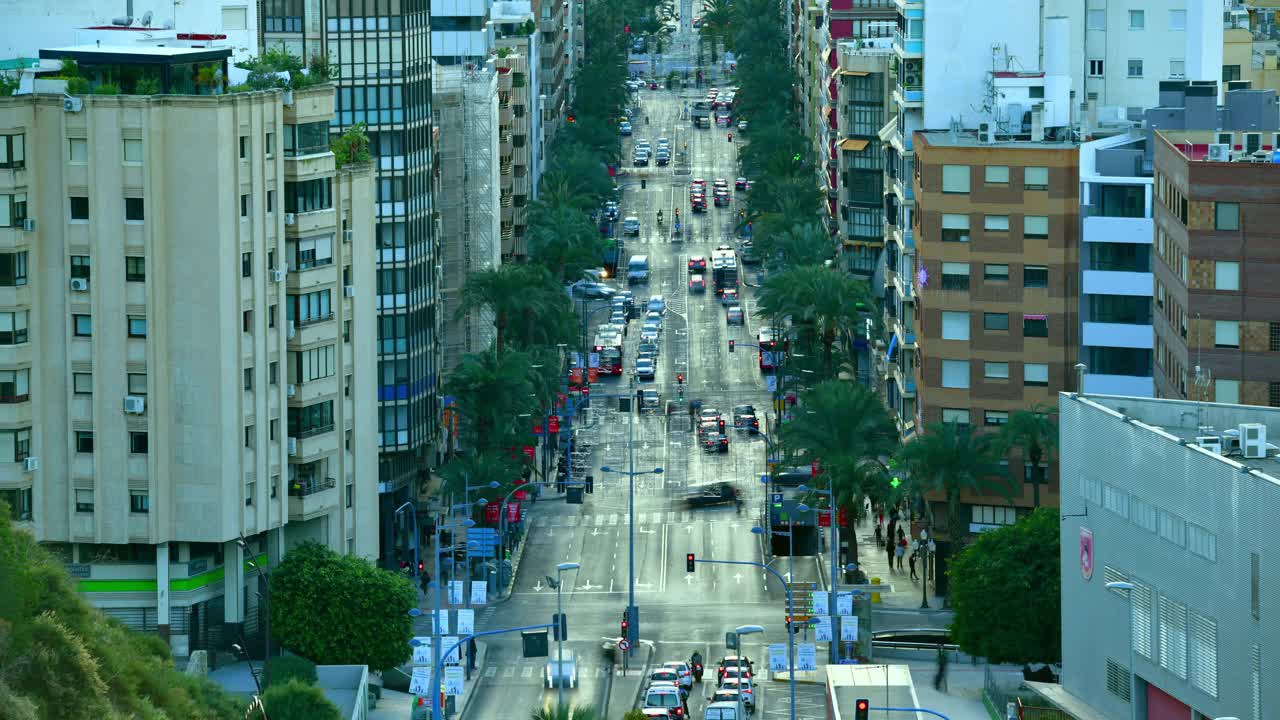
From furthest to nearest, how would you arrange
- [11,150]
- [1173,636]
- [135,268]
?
[135,268] → [11,150] → [1173,636]

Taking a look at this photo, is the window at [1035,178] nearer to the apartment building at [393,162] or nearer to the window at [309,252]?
the apartment building at [393,162]

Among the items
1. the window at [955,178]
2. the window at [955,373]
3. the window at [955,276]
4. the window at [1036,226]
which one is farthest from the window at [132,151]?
the window at [1036,226]

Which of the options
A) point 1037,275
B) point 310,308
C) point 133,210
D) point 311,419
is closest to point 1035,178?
point 1037,275

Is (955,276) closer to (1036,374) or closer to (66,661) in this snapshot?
(1036,374)

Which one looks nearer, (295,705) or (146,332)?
(295,705)

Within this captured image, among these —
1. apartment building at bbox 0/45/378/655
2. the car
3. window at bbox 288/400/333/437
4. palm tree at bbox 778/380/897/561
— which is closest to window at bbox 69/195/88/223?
apartment building at bbox 0/45/378/655

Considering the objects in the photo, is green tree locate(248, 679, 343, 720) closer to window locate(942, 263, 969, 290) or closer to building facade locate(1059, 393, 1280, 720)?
building facade locate(1059, 393, 1280, 720)
